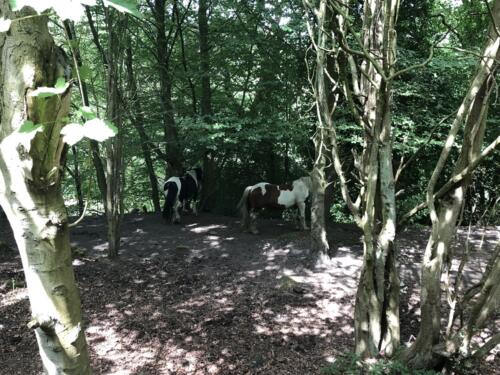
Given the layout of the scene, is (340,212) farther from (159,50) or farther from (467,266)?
(159,50)

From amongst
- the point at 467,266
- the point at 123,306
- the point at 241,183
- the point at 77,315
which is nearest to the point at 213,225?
the point at 241,183

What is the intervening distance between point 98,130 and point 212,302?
5083mm

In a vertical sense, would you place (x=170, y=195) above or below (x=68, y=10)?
below

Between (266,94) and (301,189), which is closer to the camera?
(301,189)

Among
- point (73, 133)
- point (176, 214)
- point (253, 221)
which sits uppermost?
point (73, 133)

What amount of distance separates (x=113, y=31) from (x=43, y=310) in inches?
243

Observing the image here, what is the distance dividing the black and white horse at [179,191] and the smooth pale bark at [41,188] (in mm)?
8402

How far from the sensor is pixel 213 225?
9.92 m

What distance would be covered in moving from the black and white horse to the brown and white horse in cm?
176

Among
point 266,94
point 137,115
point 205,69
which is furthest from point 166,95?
point 266,94

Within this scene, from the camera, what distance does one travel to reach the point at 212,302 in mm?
5734

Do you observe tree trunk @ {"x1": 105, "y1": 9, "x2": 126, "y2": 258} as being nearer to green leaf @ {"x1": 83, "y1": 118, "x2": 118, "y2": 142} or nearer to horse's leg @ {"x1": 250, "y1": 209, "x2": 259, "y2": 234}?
horse's leg @ {"x1": 250, "y1": 209, "x2": 259, "y2": 234}

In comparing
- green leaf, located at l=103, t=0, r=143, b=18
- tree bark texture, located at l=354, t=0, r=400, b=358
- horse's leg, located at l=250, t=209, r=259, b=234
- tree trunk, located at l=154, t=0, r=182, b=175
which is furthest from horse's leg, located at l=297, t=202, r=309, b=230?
green leaf, located at l=103, t=0, r=143, b=18

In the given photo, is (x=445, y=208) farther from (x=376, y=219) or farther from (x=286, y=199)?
(x=286, y=199)
